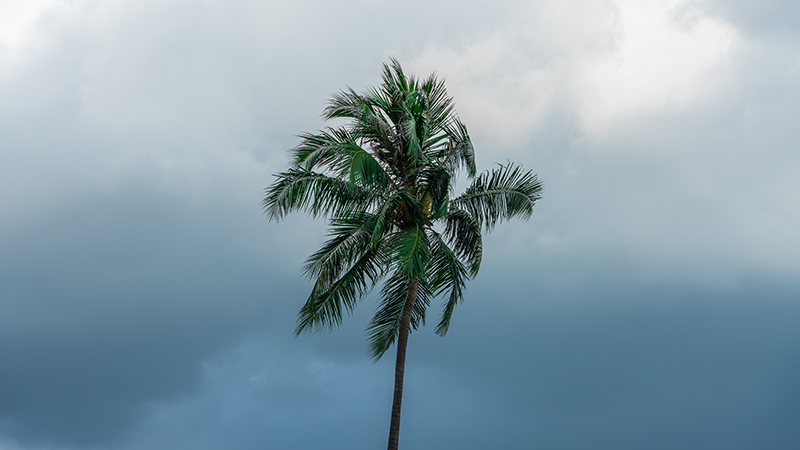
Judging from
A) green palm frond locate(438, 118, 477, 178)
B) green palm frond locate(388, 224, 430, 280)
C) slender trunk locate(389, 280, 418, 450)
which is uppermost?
green palm frond locate(438, 118, 477, 178)

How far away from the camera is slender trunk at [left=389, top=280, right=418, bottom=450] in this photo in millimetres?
13055

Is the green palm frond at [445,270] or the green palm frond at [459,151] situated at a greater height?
the green palm frond at [459,151]

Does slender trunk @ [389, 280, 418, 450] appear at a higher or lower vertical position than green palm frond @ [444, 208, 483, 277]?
lower

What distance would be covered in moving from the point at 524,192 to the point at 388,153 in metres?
3.39

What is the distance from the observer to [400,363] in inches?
531

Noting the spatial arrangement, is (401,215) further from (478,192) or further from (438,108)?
(438,108)

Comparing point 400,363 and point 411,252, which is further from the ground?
point 411,252

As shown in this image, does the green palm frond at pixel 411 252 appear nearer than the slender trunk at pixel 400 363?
Yes

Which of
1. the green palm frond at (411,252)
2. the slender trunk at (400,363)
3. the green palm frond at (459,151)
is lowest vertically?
the slender trunk at (400,363)

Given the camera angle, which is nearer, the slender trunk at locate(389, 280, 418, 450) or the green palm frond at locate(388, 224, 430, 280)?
the green palm frond at locate(388, 224, 430, 280)

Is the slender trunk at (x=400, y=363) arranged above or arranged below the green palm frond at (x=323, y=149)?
below

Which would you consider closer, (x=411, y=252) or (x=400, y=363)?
(x=411, y=252)

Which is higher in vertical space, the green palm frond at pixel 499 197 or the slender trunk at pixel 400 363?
the green palm frond at pixel 499 197

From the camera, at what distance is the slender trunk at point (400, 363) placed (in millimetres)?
13055
